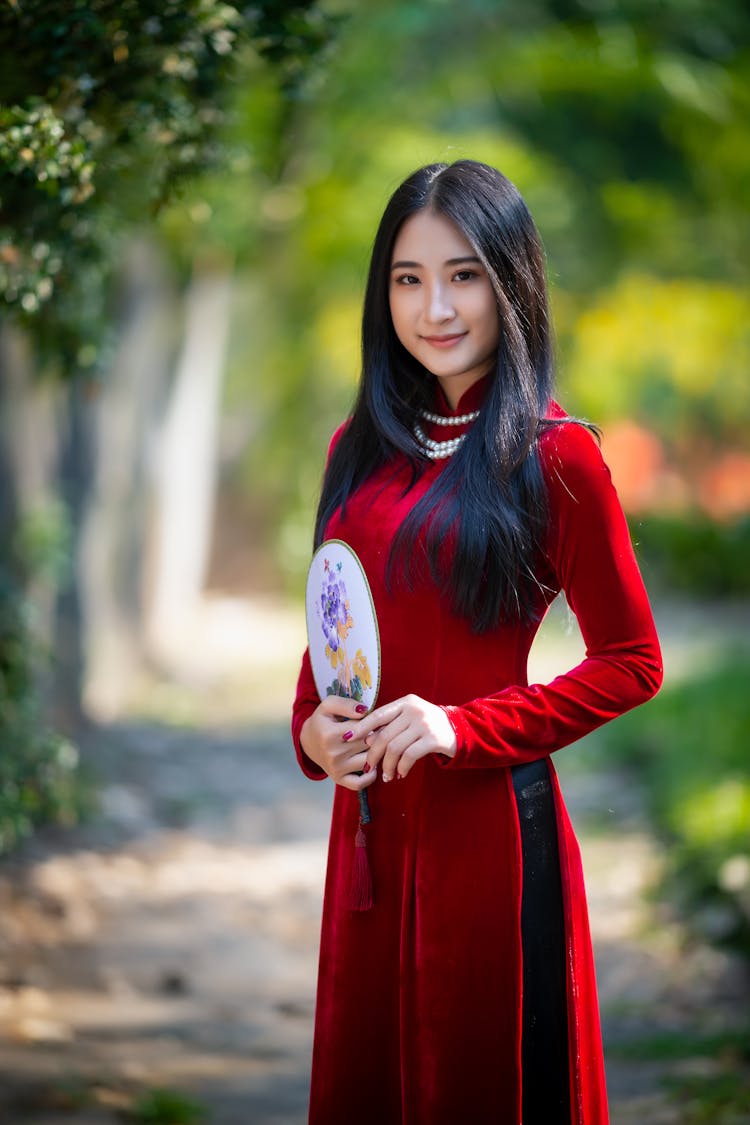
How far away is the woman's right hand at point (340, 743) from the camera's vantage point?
1949mm

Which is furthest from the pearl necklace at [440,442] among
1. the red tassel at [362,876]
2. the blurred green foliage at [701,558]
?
the blurred green foliage at [701,558]

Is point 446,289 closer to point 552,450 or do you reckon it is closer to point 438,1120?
point 552,450

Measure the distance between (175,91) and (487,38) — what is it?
241 inches

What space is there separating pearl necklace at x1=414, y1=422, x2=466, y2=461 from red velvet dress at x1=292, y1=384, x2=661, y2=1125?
0.07 ft

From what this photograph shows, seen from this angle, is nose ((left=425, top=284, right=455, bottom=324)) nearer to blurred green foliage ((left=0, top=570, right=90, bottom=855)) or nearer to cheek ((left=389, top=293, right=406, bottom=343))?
cheek ((left=389, top=293, right=406, bottom=343))

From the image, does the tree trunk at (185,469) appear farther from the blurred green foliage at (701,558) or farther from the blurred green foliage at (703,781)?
the blurred green foliage at (701,558)

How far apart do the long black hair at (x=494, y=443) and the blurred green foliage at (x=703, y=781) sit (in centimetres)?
305

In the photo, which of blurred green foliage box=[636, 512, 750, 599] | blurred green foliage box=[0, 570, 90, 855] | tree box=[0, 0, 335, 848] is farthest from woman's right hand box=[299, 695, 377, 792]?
blurred green foliage box=[636, 512, 750, 599]

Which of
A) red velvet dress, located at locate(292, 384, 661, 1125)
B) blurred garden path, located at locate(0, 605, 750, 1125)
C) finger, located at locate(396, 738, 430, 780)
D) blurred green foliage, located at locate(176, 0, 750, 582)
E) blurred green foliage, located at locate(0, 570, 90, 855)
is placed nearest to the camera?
finger, located at locate(396, 738, 430, 780)

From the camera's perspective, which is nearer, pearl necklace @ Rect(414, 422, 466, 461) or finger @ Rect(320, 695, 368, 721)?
finger @ Rect(320, 695, 368, 721)

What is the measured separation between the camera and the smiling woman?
6.42 ft

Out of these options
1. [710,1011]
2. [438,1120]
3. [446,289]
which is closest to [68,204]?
[446,289]

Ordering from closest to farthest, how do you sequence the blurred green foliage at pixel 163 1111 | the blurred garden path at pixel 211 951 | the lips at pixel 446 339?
the lips at pixel 446 339
the blurred green foliage at pixel 163 1111
the blurred garden path at pixel 211 951

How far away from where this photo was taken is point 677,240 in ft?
34.2
